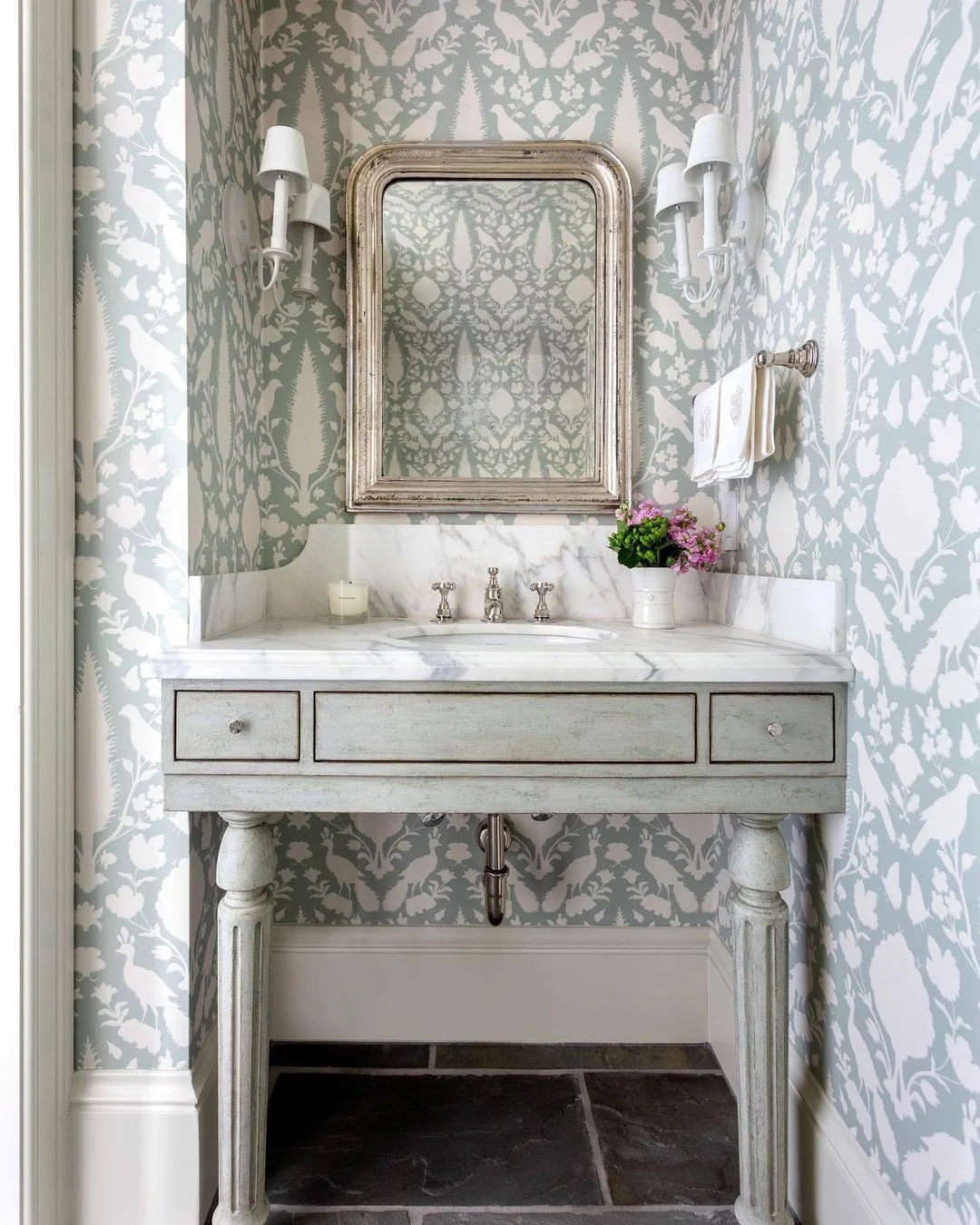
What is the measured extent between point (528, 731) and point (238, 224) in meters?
1.21

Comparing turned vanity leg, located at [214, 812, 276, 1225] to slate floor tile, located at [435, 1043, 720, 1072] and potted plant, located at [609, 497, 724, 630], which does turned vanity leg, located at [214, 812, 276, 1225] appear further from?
potted plant, located at [609, 497, 724, 630]

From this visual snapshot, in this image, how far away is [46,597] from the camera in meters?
1.19

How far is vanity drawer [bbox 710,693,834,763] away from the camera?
109 cm

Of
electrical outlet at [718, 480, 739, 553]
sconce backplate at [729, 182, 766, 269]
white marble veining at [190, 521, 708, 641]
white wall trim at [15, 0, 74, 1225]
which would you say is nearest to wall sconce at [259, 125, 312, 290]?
white wall trim at [15, 0, 74, 1225]

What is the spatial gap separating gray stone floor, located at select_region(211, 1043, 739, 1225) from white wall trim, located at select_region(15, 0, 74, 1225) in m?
0.43

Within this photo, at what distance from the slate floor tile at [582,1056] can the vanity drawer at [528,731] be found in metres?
0.96

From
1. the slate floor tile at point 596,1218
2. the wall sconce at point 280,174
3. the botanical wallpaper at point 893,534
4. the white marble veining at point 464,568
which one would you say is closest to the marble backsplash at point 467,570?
the white marble veining at point 464,568

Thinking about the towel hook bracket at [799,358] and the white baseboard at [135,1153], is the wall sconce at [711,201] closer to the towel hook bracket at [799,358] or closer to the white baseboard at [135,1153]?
the towel hook bracket at [799,358]

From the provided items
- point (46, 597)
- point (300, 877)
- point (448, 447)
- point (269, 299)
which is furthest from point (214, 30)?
point (300, 877)

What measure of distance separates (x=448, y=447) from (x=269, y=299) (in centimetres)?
54

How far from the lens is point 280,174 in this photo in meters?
1.52

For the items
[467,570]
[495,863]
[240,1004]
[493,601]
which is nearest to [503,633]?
[493,601]

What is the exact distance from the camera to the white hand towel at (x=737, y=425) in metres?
1.32

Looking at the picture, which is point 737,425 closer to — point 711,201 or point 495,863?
point 711,201
